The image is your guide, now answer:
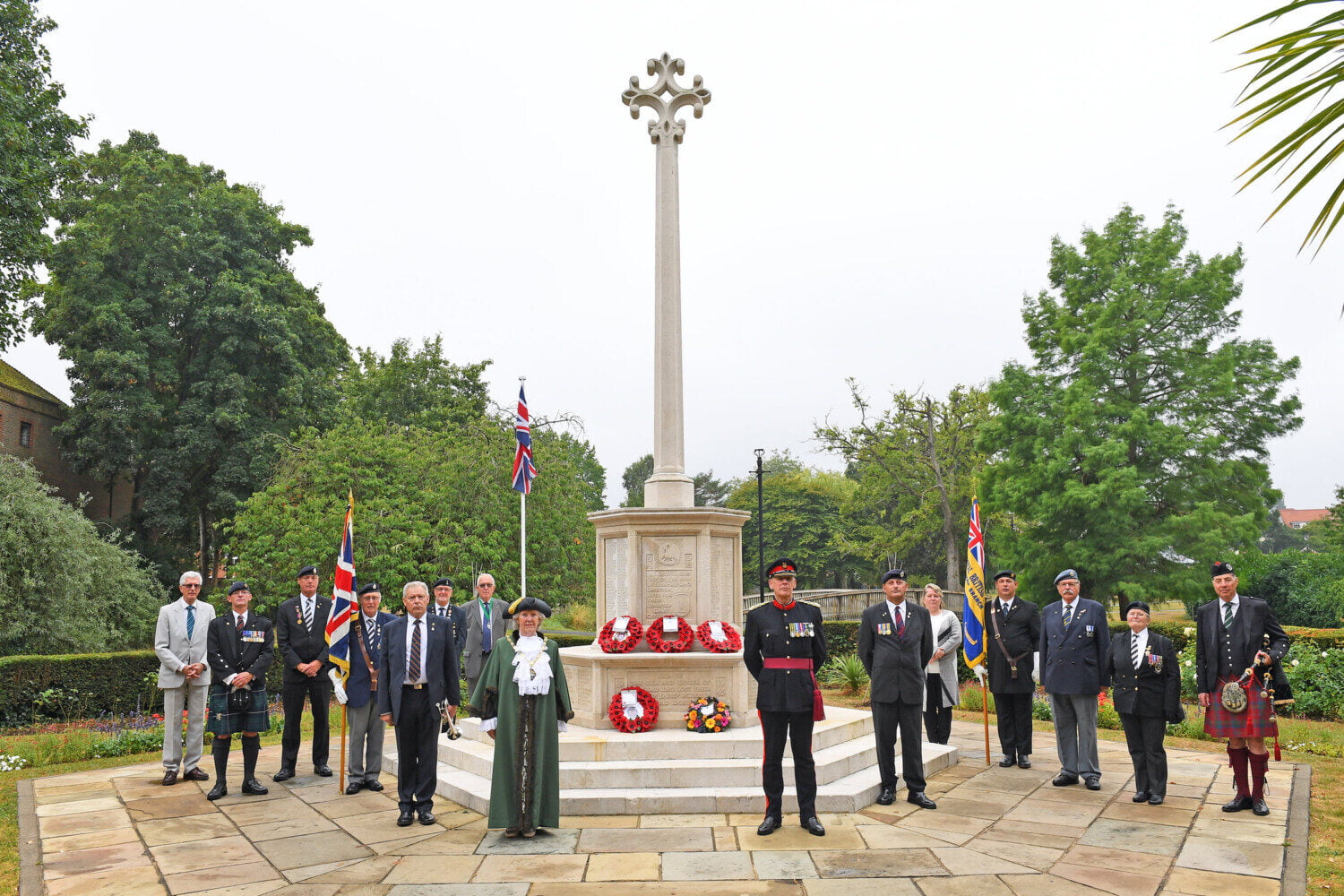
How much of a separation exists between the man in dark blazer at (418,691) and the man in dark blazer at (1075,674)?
556 centimetres

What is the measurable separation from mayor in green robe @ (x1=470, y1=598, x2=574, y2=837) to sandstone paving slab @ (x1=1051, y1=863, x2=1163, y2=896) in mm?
3546

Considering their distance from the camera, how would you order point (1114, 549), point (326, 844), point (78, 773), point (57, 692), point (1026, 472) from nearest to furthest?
point (326, 844) < point (78, 773) < point (57, 692) < point (1114, 549) < point (1026, 472)

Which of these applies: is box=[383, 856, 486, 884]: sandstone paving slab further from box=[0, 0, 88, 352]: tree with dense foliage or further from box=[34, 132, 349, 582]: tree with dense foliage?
box=[34, 132, 349, 582]: tree with dense foliage

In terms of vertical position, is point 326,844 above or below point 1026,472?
below

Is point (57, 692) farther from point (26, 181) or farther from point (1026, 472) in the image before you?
point (1026, 472)

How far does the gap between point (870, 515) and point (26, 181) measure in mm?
41491

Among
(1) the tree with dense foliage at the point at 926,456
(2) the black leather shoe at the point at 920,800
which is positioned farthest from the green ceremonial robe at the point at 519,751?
(1) the tree with dense foliage at the point at 926,456

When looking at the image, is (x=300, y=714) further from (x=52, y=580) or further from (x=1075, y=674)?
(x=52, y=580)

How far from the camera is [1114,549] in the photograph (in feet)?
71.5

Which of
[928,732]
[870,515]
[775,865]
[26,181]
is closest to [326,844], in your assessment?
[775,865]

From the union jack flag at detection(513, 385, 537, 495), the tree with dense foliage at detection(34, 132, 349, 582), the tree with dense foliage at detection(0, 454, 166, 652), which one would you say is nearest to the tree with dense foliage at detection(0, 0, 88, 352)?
the tree with dense foliage at detection(0, 454, 166, 652)

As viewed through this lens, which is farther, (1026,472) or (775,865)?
(1026,472)

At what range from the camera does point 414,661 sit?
745cm

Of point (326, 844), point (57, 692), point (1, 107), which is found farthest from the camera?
point (1, 107)
